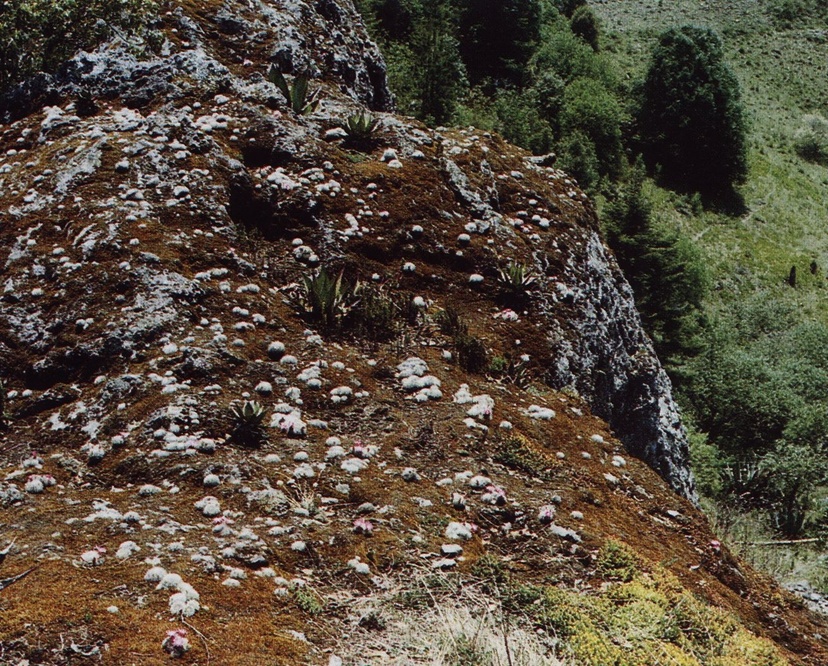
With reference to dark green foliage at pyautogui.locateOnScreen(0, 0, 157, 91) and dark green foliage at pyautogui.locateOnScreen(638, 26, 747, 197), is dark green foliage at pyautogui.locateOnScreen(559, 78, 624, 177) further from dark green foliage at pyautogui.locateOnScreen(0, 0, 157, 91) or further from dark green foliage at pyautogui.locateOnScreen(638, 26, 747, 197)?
dark green foliage at pyautogui.locateOnScreen(0, 0, 157, 91)

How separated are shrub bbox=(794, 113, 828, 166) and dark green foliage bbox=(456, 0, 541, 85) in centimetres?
3233

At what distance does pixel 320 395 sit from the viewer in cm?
783

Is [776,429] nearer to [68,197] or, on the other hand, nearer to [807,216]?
[807,216]

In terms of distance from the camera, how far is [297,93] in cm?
1191

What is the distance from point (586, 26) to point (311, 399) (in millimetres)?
96666

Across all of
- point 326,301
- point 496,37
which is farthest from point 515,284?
point 496,37

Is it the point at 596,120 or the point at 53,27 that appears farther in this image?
the point at 596,120

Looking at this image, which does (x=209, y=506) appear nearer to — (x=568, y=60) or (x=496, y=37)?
(x=496, y=37)

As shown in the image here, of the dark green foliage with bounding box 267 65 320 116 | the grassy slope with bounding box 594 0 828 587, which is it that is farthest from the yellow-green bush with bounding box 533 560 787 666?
the grassy slope with bounding box 594 0 828 587

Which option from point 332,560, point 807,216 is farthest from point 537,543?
point 807,216

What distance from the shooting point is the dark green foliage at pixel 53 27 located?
12.1 metres

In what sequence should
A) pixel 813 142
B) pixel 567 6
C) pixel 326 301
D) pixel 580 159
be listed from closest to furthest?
pixel 326 301, pixel 580 159, pixel 813 142, pixel 567 6

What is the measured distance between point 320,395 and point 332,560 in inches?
90.2

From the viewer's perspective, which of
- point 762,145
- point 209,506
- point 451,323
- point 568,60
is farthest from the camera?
point 762,145
